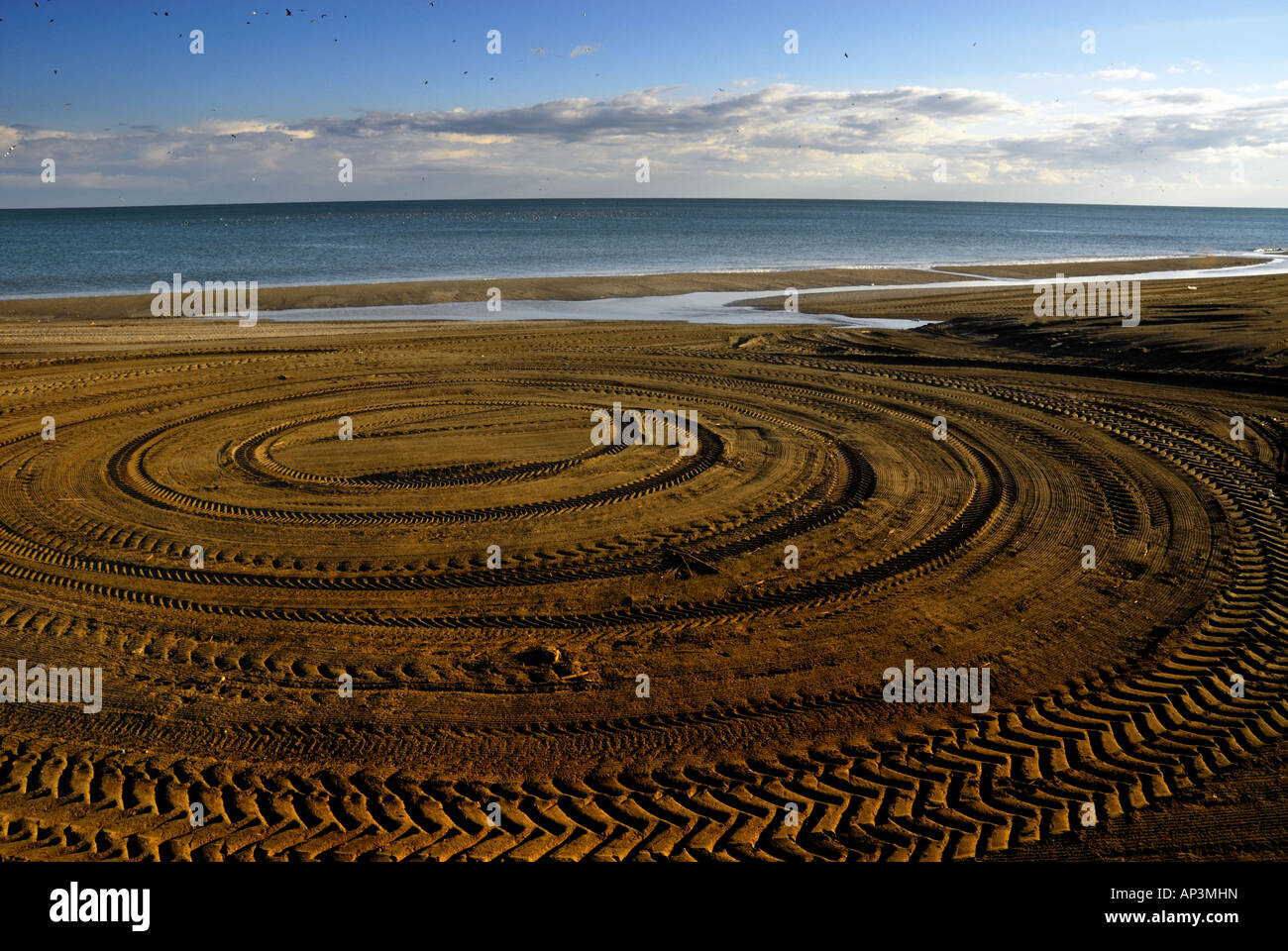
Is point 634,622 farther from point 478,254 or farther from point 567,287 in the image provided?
point 478,254

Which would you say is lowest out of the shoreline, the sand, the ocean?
the sand

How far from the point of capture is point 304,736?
279 inches

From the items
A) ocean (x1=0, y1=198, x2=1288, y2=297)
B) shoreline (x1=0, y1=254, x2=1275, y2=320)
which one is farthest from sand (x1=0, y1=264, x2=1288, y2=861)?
ocean (x1=0, y1=198, x2=1288, y2=297)

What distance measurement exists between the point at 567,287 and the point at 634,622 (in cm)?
3598

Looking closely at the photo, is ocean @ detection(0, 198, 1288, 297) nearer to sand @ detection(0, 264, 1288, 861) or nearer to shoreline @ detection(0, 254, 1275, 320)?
shoreline @ detection(0, 254, 1275, 320)

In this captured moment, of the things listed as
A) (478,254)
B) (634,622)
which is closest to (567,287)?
(478,254)

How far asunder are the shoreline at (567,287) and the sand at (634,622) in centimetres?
1970

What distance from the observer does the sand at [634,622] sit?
620 cm

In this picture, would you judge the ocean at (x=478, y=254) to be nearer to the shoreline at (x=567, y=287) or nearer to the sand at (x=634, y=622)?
the shoreline at (x=567, y=287)

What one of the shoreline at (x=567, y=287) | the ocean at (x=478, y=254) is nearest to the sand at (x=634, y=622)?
the shoreline at (x=567, y=287)

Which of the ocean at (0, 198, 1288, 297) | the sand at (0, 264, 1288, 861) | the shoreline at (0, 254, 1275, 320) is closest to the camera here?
the sand at (0, 264, 1288, 861)

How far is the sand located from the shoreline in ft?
64.6

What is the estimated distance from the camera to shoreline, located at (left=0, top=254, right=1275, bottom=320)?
3625 cm

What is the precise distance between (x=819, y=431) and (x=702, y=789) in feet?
35.1
